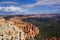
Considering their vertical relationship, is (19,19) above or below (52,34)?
above

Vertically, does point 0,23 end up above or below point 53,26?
above

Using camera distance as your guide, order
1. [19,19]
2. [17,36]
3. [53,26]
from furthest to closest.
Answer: [19,19]
[53,26]
[17,36]

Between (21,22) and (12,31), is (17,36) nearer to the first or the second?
(12,31)

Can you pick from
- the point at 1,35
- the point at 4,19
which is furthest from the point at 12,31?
the point at 4,19

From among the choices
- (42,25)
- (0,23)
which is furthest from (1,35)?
(42,25)

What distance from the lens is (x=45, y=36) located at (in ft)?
31.7

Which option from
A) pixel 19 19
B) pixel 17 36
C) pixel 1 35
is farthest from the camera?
pixel 19 19

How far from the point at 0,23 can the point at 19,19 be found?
248cm

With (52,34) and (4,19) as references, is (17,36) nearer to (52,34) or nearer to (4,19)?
(4,19)

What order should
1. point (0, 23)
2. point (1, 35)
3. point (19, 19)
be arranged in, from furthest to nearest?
1. point (19, 19)
2. point (0, 23)
3. point (1, 35)

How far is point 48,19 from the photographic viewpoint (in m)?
9.66

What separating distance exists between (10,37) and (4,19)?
2.28 m

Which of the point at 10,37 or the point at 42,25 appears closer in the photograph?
the point at 10,37

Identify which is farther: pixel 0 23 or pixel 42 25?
pixel 42 25
